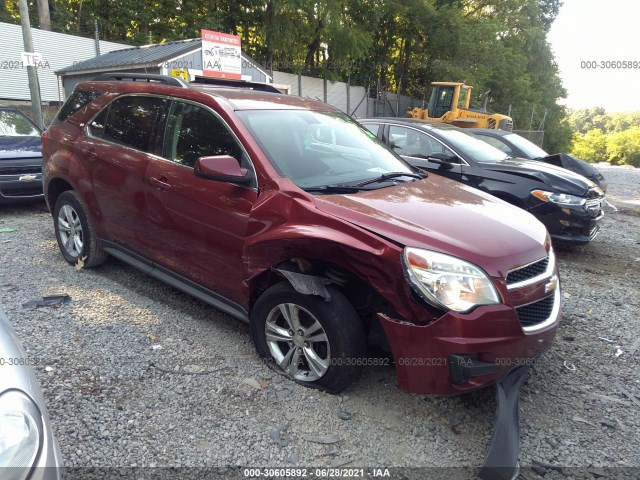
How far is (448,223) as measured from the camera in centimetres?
277

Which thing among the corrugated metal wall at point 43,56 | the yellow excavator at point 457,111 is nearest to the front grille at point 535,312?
the yellow excavator at point 457,111

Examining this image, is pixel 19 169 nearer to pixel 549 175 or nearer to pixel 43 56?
pixel 549 175

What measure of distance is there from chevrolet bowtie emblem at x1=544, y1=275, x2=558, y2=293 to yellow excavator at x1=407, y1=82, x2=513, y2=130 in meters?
15.6

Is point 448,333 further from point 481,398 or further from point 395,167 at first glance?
point 395,167

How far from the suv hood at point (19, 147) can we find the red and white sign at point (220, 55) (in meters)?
8.07

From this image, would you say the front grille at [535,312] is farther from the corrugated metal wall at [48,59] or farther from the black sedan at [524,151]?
the corrugated metal wall at [48,59]

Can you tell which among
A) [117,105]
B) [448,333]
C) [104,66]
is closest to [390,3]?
[104,66]

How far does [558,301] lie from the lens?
9.59ft

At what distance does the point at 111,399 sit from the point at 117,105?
2576 mm

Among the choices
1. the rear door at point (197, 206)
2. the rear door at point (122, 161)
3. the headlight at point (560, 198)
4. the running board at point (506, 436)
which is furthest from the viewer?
the headlight at point (560, 198)

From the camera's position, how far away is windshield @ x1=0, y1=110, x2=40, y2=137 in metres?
7.58

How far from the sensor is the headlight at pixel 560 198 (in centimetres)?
576

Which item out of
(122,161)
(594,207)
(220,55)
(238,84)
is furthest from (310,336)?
(220,55)

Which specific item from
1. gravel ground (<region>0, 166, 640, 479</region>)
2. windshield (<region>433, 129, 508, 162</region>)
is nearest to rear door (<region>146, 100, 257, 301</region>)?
gravel ground (<region>0, 166, 640, 479</region>)
